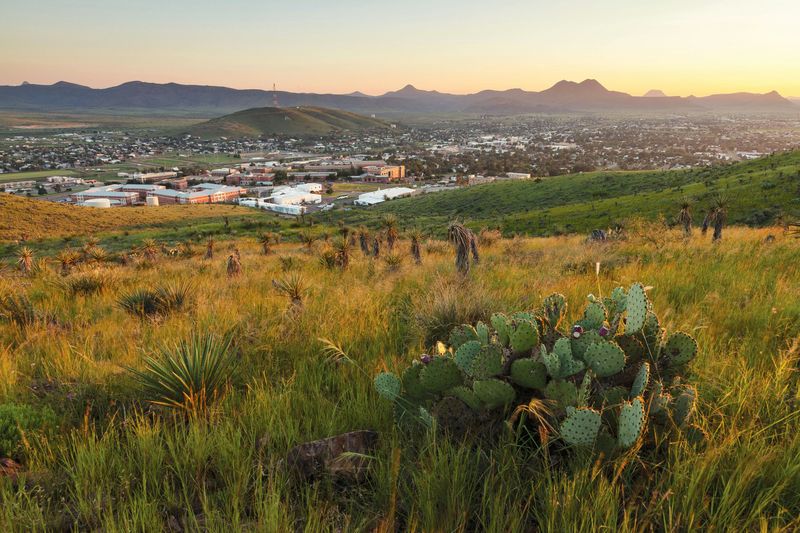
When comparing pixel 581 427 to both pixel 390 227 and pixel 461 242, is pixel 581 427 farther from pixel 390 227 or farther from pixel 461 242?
pixel 390 227

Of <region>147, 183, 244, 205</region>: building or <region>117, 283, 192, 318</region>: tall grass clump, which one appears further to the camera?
<region>147, 183, 244, 205</region>: building

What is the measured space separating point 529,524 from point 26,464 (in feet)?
9.11

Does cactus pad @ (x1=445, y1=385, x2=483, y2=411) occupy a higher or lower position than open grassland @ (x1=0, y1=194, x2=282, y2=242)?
higher

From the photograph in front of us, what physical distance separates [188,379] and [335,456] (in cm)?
129

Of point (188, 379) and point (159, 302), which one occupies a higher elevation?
point (188, 379)

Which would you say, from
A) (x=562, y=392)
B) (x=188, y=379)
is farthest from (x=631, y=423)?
(x=188, y=379)

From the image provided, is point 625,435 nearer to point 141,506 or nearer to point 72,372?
point 141,506

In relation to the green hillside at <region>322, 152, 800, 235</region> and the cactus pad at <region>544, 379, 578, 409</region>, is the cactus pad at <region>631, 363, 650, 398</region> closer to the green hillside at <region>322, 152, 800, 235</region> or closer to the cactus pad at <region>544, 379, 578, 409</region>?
the cactus pad at <region>544, 379, 578, 409</region>

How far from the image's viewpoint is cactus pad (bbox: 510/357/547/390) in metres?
2.29

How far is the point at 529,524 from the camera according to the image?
1886 mm

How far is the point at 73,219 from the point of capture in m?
61.1

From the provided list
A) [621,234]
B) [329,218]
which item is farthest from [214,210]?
[621,234]

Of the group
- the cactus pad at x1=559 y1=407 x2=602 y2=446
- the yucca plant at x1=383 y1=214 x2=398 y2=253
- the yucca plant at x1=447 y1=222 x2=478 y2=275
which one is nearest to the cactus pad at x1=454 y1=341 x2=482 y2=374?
the cactus pad at x1=559 y1=407 x2=602 y2=446

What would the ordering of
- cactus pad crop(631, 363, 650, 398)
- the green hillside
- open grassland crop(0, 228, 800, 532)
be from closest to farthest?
open grassland crop(0, 228, 800, 532), cactus pad crop(631, 363, 650, 398), the green hillside
